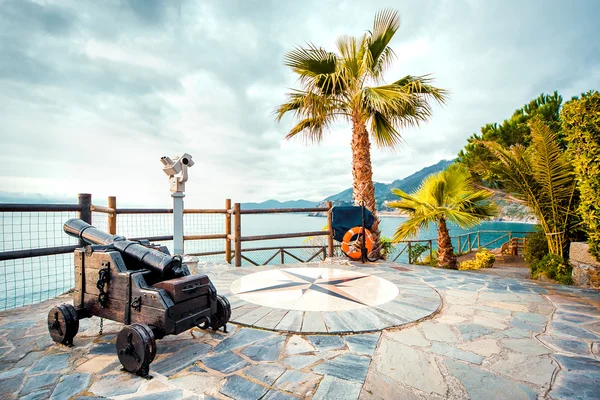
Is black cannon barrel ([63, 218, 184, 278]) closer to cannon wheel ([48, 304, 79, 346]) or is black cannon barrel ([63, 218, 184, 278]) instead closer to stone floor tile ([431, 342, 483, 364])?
cannon wheel ([48, 304, 79, 346])

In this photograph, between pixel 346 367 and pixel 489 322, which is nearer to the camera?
pixel 346 367

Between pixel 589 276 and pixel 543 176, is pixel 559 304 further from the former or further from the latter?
pixel 543 176

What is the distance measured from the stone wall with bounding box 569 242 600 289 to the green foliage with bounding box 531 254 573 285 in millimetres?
238

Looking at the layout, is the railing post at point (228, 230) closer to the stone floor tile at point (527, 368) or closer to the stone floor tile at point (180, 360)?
the stone floor tile at point (180, 360)

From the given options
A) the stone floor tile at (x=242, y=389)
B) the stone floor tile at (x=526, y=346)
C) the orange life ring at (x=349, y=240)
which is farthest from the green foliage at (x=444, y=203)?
the stone floor tile at (x=242, y=389)

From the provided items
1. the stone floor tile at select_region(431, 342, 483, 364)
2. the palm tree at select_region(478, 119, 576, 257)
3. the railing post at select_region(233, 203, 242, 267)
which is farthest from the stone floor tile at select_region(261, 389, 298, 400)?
the palm tree at select_region(478, 119, 576, 257)

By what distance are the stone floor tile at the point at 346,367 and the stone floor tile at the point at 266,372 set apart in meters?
0.25

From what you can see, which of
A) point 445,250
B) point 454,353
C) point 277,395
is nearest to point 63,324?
point 277,395

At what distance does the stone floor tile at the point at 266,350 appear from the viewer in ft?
6.41

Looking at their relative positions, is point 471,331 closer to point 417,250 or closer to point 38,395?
point 38,395

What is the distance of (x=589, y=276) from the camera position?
13.5ft

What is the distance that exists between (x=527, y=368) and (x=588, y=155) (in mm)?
4150

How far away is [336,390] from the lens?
1565 mm

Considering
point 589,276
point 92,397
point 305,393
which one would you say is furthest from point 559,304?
point 92,397
